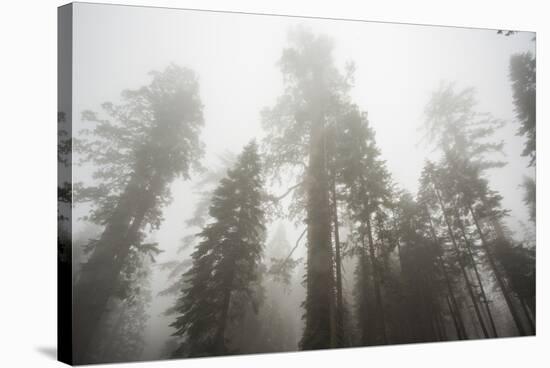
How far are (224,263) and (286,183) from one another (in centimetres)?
237

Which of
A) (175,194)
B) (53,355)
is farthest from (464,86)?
(53,355)

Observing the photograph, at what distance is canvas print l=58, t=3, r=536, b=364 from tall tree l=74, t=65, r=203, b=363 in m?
0.03

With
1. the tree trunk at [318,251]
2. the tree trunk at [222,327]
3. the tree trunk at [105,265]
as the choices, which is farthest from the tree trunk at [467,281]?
the tree trunk at [105,265]

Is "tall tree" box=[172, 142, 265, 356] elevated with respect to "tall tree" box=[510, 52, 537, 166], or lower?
lower

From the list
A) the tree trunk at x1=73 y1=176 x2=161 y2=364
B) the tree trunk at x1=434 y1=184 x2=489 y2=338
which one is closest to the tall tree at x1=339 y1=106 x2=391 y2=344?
the tree trunk at x1=434 y1=184 x2=489 y2=338

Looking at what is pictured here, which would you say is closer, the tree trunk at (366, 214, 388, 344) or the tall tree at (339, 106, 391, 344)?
the tree trunk at (366, 214, 388, 344)

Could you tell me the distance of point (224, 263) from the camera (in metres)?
9.20

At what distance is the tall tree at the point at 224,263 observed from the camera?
8797 millimetres

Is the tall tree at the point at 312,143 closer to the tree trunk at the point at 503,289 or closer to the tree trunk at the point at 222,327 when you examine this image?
the tree trunk at the point at 222,327

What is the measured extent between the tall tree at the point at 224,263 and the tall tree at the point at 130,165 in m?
1.09

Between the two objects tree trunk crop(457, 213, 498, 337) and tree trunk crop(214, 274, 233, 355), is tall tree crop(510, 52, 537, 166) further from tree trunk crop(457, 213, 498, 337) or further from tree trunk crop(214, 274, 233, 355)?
tree trunk crop(214, 274, 233, 355)

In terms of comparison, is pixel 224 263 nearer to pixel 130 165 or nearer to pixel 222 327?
pixel 222 327

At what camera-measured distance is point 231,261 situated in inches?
365

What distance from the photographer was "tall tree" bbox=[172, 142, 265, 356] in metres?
8.80
